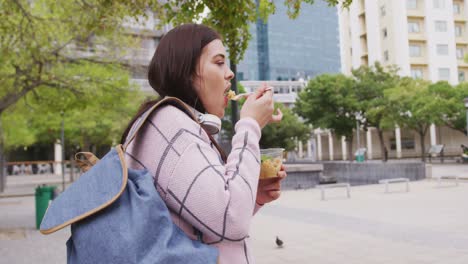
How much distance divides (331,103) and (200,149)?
121 ft

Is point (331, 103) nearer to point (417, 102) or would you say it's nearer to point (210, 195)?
point (417, 102)

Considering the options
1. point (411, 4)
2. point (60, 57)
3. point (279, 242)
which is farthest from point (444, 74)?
point (279, 242)

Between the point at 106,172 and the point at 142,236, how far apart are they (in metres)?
0.21

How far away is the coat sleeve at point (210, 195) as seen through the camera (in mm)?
1244

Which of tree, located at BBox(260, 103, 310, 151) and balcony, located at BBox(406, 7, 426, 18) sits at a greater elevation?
balcony, located at BBox(406, 7, 426, 18)

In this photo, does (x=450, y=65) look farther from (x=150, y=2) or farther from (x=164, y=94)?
(x=164, y=94)

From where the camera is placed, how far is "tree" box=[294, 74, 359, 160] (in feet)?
120

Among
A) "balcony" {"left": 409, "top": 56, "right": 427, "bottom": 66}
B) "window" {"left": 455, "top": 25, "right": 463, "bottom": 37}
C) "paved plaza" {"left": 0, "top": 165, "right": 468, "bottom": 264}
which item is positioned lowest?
"paved plaza" {"left": 0, "top": 165, "right": 468, "bottom": 264}

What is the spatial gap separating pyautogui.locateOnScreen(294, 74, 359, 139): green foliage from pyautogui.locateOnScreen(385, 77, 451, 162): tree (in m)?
3.28

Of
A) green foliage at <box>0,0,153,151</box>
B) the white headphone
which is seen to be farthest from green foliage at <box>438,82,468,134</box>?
the white headphone

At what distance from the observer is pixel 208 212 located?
4.09 feet

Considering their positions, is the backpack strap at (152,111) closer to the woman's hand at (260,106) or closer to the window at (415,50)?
the woman's hand at (260,106)

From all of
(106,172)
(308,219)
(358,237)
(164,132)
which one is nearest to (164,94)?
(164,132)

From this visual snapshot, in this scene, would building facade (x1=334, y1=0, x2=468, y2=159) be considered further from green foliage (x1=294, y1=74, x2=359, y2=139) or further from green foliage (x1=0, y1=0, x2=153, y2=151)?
green foliage (x1=0, y1=0, x2=153, y2=151)
